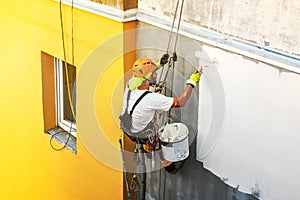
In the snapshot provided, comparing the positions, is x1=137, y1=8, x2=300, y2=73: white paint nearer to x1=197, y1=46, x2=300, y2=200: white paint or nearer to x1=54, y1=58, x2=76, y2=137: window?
x1=197, y1=46, x2=300, y2=200: white paint

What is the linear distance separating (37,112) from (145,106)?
3.18 metres

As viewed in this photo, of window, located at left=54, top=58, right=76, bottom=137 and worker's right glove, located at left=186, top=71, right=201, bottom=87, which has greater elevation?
worker's right glove, located at left=186, top=71, right=201, bottom=87

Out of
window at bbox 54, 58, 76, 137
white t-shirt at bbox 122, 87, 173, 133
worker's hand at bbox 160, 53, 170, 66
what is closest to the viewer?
white t-shirt at bbox 122, 87, 173, 133

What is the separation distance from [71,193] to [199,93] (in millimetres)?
3291

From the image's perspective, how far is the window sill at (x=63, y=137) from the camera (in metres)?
8.58

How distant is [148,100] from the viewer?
6277mm

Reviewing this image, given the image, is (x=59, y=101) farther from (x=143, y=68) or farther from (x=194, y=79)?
(x=194, y=79)

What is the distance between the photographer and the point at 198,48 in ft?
20.7

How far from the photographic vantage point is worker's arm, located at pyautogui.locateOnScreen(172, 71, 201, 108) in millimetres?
6090

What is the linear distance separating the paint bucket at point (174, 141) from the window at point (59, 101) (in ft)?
7.48

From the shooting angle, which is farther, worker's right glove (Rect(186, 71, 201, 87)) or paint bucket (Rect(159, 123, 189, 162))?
paint bucket (Rect(159, 123, 189, 162))

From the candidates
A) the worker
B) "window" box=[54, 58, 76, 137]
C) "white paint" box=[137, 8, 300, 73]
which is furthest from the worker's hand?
"window" box=[54, 58, 76, 137]

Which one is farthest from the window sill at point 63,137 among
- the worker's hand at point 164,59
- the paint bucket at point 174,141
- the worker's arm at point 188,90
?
the worker's arm at point 188,90

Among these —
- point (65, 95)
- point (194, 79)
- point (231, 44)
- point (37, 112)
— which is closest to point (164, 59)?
point (194, 79)
